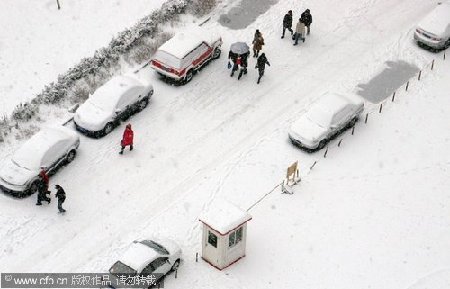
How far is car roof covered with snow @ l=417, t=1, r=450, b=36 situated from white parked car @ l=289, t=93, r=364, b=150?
650cm

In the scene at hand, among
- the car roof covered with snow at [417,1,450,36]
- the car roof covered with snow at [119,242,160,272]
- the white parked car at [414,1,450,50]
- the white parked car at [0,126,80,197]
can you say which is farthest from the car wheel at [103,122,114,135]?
the car roof covered with snow at [417,1,450,36]

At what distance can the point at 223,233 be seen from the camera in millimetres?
25203

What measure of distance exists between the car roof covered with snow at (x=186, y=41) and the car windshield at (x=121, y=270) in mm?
11078

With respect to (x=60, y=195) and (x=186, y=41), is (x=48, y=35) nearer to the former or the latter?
(x=186, y=41)

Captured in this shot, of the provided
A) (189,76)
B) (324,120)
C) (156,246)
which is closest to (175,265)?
(156,246)

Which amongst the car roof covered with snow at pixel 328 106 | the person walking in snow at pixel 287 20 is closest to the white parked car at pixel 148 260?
the car roof covered with snow at pixel 328 106

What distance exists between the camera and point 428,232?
91.5ft

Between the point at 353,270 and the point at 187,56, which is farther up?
the point at 187,56

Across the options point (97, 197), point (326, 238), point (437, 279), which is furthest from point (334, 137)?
point (97, 197)

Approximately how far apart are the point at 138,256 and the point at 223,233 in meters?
2.81

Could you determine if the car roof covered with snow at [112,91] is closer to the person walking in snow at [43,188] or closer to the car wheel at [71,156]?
the car wheel at [71,156]

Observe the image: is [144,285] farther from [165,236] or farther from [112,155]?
[112,155]

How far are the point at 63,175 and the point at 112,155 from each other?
2066 mm

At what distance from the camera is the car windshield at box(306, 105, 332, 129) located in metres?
30.6
